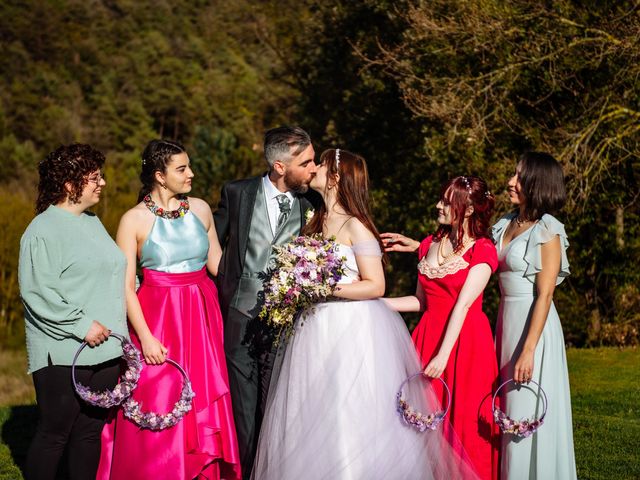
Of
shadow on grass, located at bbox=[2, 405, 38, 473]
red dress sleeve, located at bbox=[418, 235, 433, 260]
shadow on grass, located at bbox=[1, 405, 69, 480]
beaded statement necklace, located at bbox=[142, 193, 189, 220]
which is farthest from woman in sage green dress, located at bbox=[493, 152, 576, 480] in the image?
shadow on grass, located at bbox=[2, 405, 38, 473]

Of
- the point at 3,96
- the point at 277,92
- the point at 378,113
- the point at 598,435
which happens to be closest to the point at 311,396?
the point at 598,435

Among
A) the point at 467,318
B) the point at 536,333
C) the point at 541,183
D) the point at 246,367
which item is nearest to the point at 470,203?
the point at 541,183

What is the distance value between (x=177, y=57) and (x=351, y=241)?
38.7 m

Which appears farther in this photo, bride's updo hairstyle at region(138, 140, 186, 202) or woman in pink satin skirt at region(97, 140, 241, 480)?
bride's updo hairstyle at region(138, 140, 186, 202)

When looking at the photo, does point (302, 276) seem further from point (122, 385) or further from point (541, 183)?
point (541, 183)

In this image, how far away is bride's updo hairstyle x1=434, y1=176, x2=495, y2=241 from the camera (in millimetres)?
5094

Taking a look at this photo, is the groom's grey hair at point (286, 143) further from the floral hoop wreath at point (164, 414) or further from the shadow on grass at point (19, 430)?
the shadow on grass at point (19, 430)

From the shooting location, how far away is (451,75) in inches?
527

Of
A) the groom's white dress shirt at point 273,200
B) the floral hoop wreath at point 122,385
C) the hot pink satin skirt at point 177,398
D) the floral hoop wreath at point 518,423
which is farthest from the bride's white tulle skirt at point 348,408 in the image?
the groom's white dress shirt at point 273,200

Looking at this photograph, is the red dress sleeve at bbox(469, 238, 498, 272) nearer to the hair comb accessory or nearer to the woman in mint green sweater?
the hair comb accessory

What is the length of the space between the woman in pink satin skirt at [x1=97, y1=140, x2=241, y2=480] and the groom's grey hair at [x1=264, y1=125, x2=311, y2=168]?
2.01 ft

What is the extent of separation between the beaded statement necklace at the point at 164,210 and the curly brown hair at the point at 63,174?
22.3 inches

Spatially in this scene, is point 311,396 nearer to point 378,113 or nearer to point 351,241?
point 351,241

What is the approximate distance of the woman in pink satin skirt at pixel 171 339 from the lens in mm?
5215
